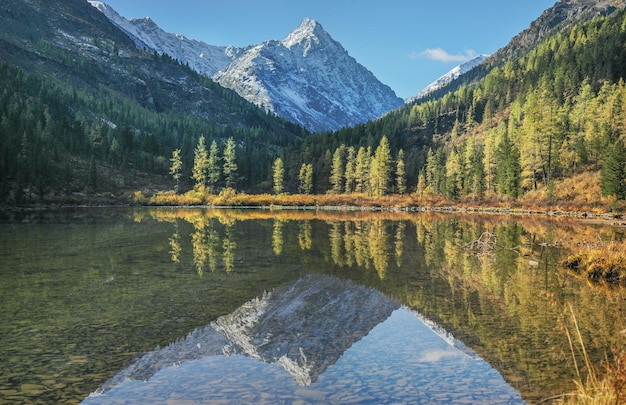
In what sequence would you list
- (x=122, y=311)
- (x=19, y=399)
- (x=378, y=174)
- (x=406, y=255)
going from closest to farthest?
(x=19, y=399) < (x=122, y=311) < (x=406, y=255) < (x=378, y=174)

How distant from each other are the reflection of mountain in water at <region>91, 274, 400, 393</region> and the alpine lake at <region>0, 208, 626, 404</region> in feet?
0.19

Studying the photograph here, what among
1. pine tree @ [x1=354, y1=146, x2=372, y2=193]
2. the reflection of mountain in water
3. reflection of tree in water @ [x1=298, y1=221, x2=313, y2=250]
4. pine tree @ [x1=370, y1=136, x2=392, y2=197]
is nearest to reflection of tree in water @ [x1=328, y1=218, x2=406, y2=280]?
reflection of tree in water @ [x1=298, y1=221, x2=313, y2=250]

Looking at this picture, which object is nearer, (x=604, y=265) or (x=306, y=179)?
(x=604, y=265)

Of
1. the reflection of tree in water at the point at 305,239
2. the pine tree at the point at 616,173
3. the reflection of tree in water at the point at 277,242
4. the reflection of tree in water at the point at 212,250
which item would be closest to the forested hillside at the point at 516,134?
the pine tree at the point at 616,173

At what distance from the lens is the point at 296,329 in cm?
1318

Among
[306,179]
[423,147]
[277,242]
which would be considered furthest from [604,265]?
[423,147]

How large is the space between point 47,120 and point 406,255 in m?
141

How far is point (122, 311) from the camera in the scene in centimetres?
1441

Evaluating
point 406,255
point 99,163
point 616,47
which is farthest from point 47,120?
point 616,47

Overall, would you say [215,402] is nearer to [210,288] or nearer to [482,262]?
[210,288]

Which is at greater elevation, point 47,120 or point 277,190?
point 47,120

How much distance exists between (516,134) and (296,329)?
94.8 metres

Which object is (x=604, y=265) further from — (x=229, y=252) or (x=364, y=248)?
(x=229, y=252)

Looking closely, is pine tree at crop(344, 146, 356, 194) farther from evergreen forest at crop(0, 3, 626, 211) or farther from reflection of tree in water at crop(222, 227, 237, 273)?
reflection of tree in water at crop(222, 227, 237, 273)
